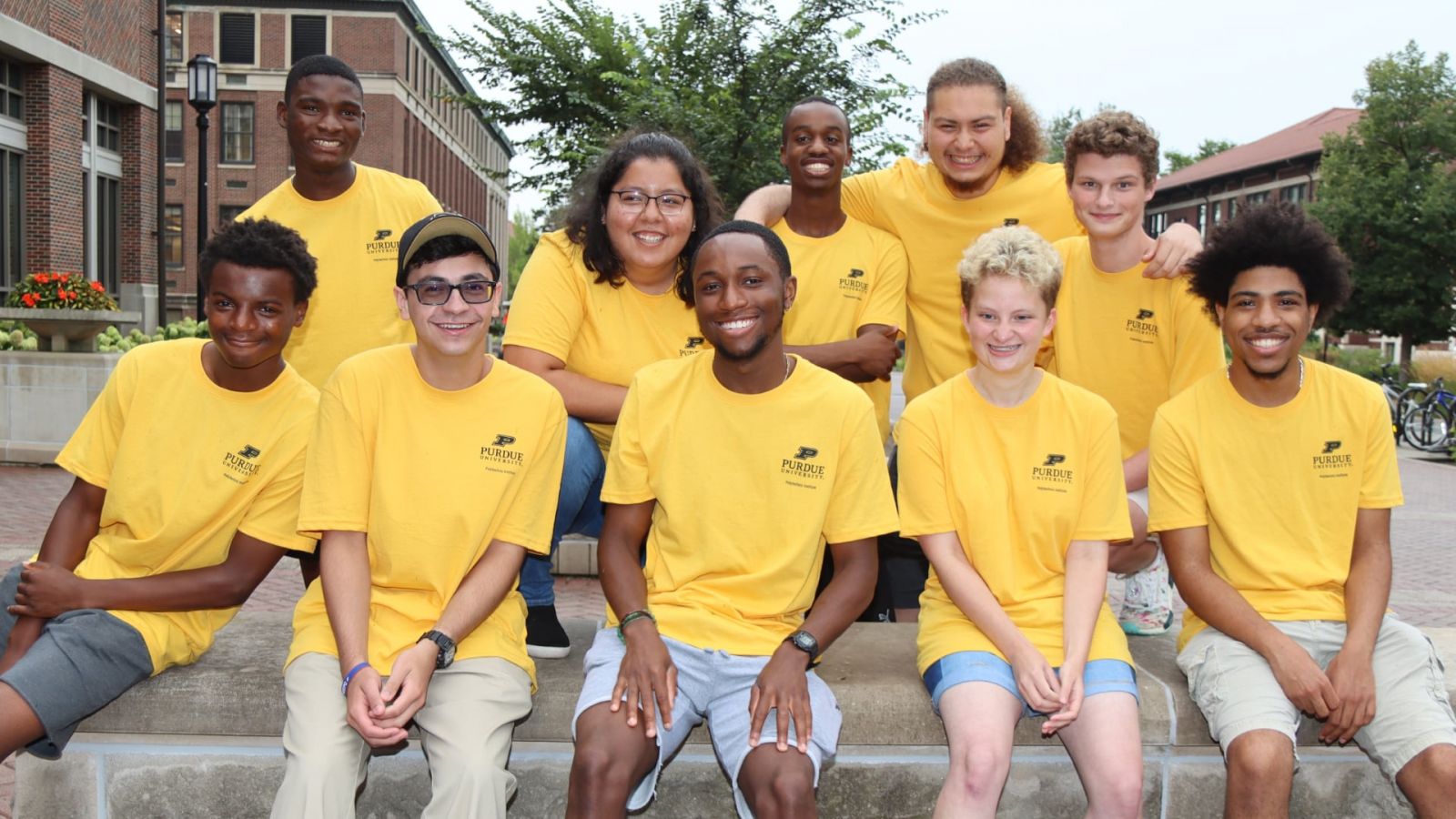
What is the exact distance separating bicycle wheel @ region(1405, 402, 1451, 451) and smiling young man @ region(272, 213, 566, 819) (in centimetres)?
2040

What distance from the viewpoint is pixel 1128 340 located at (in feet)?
13.8

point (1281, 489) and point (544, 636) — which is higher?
point (1281, 489)

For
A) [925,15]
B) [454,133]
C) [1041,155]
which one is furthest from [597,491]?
[454,133]

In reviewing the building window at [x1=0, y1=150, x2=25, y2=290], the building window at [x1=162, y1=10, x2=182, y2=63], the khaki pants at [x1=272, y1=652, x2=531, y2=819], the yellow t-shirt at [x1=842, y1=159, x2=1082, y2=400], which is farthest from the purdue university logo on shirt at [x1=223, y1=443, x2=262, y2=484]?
the building window at [x1=162, y1=10, x2=182, y2=63]

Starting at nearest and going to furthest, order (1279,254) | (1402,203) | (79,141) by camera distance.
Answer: (1279,254) → (79,141) → (1402,203)

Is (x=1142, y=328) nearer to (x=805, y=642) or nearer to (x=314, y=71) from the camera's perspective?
(x=805, y=642)

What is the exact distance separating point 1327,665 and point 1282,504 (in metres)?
0.48

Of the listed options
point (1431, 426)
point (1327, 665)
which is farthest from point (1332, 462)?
point (1431, 426)

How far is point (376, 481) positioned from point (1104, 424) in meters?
2.09

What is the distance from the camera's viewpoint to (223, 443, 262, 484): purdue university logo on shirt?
3.40 metres

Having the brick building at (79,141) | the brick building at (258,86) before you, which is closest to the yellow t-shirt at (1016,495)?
the brick building at (79,141)

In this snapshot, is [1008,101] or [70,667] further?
[1008,101]

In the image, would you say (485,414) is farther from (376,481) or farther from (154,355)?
(154,355)

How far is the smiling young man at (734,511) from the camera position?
3.06 meters
